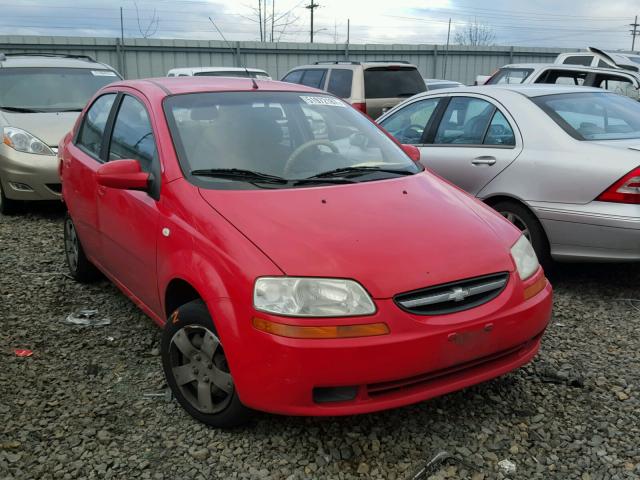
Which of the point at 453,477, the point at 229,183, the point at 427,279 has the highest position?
the point at 229,183

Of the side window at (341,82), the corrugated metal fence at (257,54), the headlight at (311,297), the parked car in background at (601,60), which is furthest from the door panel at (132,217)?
the corrugated metal fence at (257,54)

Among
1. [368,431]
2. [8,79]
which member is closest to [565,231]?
[368,431]

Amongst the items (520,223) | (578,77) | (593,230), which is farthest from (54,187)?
(578,77)

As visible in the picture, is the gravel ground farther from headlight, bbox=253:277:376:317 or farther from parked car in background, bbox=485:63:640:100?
parked car in background, bbox=485:63:640:100

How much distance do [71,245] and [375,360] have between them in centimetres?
326

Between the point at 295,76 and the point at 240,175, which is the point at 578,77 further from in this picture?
the point at 240,175

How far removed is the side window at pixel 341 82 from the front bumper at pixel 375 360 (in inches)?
346

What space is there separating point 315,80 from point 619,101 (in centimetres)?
743

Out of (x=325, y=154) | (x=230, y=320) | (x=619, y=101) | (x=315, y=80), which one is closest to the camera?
(x=230, y=320)

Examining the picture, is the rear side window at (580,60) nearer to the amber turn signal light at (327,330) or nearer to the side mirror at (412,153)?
the side mirror at (412,153)

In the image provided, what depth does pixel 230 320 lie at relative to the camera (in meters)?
2.59

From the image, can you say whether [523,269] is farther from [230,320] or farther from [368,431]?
[230,320]

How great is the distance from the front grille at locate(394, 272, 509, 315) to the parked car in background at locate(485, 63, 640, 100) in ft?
19.2

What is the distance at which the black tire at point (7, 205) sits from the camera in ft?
23.1
